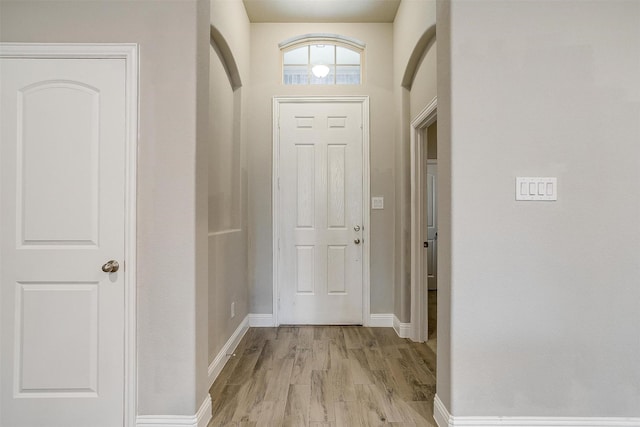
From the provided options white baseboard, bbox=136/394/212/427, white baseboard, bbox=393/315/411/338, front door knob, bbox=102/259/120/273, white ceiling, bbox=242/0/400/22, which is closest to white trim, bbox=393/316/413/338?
white baseboard, bbox=393/315/411/338

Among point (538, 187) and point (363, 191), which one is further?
point (363, 191)

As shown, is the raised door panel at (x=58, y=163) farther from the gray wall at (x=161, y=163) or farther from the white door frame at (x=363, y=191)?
the white door frame at (x=363, y=191)

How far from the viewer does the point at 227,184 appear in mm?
3033

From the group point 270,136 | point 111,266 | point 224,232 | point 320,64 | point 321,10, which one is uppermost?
point 321,10

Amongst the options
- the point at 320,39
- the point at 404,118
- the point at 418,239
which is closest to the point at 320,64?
the point at 320,39

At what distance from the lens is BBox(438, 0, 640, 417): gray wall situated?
180 cm

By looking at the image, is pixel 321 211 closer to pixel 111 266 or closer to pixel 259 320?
pixel 259 320

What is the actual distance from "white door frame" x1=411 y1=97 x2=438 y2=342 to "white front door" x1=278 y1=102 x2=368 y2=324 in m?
0.63

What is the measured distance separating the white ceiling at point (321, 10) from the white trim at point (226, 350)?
3.10 metres

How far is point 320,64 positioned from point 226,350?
9.86 ft

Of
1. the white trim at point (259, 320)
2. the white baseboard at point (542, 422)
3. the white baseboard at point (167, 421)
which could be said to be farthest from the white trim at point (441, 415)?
the white trim at point (259, 320)

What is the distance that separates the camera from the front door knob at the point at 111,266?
1.80 meters

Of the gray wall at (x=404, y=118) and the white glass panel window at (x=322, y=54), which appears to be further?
the white glass panel window at (x=322, y=54)

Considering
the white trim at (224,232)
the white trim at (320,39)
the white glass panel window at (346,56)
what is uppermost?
the white trim at (320,39)
